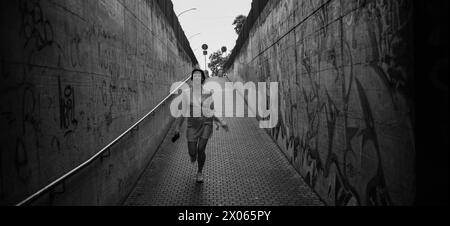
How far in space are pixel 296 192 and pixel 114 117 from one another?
292 cm

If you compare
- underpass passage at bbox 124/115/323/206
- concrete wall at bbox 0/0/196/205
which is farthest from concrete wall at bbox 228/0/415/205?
concrete wall at bbox 0/0/196/205

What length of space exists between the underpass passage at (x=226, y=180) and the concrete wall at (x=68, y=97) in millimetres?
501

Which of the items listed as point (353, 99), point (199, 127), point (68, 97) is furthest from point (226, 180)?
point (68, 97)

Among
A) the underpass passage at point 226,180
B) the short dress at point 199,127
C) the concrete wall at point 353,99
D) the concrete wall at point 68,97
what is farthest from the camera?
the short dress at point 199,127

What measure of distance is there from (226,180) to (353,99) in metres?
2.96

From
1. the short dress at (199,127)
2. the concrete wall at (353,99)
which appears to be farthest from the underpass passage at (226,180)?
the short dress at (199,127)

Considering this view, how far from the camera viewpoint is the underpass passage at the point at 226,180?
16.9ft

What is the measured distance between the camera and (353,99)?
386cm

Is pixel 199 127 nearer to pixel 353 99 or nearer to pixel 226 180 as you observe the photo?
pixel 226 180

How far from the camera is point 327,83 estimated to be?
15.6 ft

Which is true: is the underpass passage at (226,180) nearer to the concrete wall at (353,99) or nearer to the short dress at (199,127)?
the concrete wall at (353,99)

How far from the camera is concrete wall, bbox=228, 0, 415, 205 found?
2896mm
